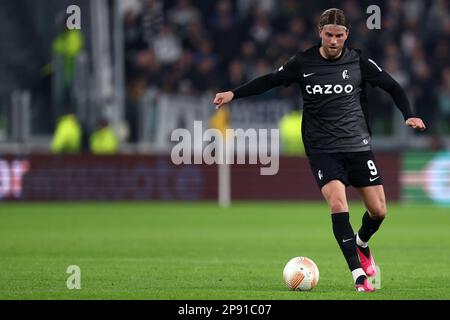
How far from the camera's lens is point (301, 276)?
1028 cm

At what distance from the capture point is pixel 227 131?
2391 cm

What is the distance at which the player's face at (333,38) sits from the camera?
1027 cm

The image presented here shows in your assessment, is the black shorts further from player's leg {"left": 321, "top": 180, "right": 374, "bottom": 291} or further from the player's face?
the player's face

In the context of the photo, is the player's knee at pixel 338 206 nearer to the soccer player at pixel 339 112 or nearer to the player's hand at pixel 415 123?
the soccer player at pixel 339 112

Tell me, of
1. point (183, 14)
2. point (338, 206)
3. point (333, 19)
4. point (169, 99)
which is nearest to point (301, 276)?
point (338, 206)

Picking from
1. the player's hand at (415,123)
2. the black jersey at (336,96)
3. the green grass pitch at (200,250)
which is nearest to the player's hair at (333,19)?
the black jersey at (336,96)

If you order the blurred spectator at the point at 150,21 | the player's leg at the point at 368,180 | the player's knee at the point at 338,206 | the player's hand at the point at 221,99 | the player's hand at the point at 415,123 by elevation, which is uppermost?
the blurred spectator at the point at 150,21

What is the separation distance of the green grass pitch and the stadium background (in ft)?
1.39

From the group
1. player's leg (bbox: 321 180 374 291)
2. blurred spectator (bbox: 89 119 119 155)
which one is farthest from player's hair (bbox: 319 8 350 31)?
blurred spectator (bbox: 89 119 119 155)

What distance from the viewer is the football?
10.3 metres

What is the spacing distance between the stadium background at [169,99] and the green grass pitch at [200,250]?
42 cm

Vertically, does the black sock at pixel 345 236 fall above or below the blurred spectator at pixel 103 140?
below
